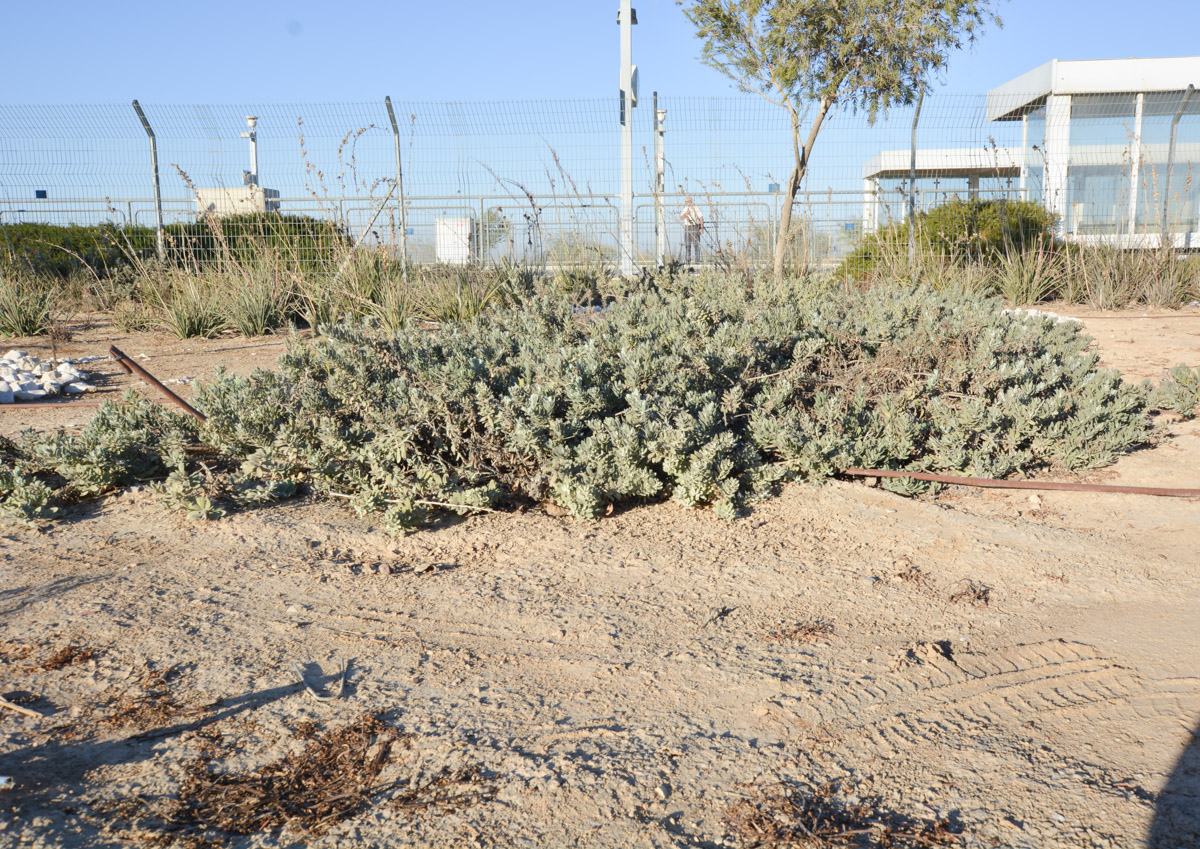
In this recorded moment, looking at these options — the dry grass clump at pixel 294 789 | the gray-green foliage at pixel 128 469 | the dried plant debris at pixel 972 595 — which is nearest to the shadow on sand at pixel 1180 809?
the dried plant debris at pixel 972 595

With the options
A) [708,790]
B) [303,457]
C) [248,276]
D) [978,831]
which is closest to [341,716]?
[708,790]

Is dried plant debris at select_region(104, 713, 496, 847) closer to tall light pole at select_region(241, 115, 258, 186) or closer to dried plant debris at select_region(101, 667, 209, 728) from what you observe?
dried plant debris at select_region(101, 667, 209, 728)

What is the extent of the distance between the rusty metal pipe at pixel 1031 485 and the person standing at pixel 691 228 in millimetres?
5782

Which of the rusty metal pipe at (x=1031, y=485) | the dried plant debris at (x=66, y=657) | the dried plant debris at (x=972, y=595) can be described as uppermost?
the rusty metal pipe at (x=1031, y=485)

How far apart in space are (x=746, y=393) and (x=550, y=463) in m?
1.15

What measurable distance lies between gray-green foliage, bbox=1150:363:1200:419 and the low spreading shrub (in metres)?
0.20

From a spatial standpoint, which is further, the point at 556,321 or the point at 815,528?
the point at 556,321

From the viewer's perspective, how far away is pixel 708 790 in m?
1.75

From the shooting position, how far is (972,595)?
271 centimetres

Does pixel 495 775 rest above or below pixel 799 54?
below

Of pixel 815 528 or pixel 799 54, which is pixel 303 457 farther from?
pixel 799 54

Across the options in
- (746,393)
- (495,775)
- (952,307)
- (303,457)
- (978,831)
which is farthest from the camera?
(952,307)

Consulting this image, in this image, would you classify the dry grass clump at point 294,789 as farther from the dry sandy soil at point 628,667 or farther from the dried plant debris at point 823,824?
the dried plant debris at point 823,824

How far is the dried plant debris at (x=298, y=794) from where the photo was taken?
1625 mm
